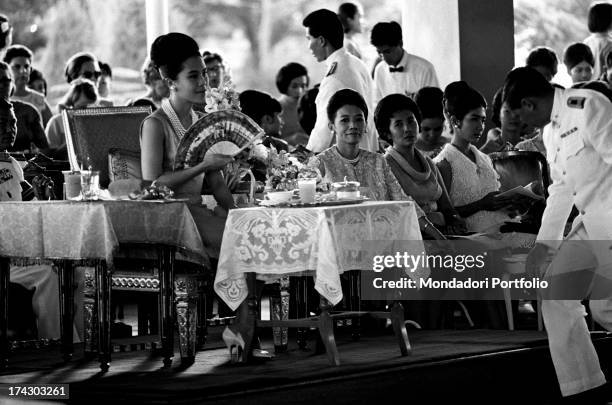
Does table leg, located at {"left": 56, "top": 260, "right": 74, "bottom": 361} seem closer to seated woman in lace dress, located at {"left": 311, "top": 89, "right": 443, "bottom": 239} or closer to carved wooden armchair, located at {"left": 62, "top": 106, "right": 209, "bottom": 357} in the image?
carved wooden armchair, located at {"left": 62, "top": 106, "right": 209, "bottom": 357}

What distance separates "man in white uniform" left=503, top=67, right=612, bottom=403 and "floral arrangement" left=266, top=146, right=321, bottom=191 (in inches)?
39.4

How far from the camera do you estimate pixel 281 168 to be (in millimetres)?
6453

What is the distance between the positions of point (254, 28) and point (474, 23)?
24.2 ft

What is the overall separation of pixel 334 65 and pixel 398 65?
3.12 ft

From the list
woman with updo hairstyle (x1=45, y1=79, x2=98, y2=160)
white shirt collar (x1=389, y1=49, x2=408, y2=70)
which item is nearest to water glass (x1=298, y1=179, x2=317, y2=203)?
woman with updo hairstyle (x1=45, y1=79, x2=98, y2=160)

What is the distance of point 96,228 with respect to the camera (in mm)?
6094

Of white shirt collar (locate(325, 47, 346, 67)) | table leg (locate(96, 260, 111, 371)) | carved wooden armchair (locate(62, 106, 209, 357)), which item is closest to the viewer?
table leg (locate(96, 260, 111, 371))

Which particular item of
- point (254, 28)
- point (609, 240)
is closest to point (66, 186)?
point (609, 240)

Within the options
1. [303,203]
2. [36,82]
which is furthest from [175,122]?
[36,82]

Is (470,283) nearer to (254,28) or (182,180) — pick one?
(182,180)

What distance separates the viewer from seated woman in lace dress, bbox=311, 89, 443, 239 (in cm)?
715

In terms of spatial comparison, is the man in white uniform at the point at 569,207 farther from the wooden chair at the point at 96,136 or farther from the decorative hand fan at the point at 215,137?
the wooden chair at the point at 96,136

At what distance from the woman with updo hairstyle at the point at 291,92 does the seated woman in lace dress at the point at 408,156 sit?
9.97 ft

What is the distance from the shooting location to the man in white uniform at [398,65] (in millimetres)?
9695
